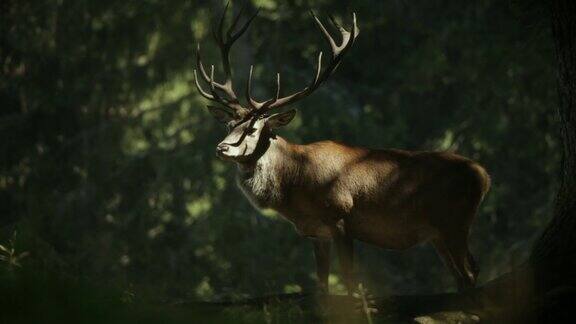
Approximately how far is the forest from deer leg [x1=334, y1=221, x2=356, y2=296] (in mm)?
9273

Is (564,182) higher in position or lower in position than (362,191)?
lower

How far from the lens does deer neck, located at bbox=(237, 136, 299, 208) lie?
8031 millimetres

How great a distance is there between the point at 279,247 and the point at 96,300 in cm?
1421

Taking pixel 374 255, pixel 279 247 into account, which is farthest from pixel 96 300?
pixel 374 255

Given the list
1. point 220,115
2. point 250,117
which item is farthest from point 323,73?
point 220,115

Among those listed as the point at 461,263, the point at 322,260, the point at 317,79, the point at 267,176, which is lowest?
the point at 461,263

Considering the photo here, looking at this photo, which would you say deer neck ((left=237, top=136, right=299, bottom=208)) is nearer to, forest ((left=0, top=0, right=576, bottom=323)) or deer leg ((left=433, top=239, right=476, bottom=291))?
deer leg ((left=433, top=239, right=476, bottom=291))

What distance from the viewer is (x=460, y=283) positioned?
791 cm

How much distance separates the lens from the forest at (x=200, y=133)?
692 inches

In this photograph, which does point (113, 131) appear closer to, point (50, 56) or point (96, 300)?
point (50, 56)

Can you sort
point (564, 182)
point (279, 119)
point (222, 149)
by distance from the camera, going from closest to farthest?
point (564, 182) < point (222, 149) < point (279, 119)

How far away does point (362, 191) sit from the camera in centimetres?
797

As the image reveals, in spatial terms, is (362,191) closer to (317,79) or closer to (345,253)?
(345,253)

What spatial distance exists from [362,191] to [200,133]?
1043 centimetres
